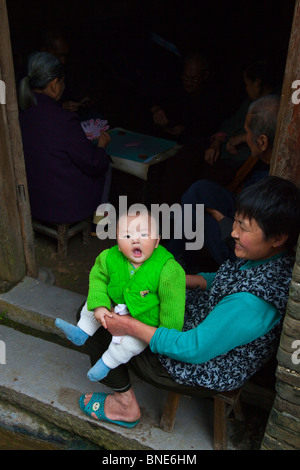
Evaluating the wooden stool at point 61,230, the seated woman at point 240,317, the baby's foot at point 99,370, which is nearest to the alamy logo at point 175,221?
the wooden stool at point 61,230

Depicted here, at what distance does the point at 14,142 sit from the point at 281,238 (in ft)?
6.17

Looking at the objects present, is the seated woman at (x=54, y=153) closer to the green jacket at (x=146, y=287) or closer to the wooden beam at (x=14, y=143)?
the wooden beam at (x=14, y=143)

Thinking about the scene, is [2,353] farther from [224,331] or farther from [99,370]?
[224,331]

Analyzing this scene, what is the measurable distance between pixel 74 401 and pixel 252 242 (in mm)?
1503

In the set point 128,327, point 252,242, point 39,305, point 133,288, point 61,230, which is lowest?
point 39,305

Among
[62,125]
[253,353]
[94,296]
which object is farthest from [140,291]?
[62,125]

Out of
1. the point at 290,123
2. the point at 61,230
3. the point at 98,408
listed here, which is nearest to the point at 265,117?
the point at 290,123

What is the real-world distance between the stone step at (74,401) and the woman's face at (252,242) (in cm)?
113

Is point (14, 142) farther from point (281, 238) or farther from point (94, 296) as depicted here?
point (281, 238)

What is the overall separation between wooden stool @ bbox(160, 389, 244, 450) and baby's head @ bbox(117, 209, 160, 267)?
2.55 feet

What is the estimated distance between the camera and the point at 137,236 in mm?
2135

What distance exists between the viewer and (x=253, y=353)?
6.84ft

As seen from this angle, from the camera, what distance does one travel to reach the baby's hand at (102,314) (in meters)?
2.25

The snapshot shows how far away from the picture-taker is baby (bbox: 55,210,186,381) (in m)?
2.15
